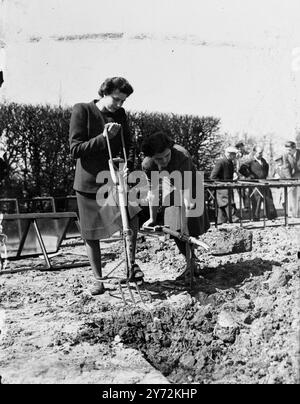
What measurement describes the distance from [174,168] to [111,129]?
85cm

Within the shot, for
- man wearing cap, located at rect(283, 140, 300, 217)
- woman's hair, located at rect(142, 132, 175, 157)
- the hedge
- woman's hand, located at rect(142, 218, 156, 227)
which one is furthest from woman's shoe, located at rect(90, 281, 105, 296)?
man wearing cap, located at rect(283, 140, 300, 217)

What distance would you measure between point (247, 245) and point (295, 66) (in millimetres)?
3249

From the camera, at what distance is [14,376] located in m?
2.86

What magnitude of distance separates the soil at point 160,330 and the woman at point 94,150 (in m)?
0.59

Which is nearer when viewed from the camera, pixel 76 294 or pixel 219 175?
pixel 76 294

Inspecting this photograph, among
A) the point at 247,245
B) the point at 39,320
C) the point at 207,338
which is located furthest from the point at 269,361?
the point at 247,245

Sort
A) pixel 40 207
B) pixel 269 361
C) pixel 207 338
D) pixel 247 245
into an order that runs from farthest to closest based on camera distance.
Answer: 1. pixel 40 207
2. pixel 247 245
3. pixel 207 338
4. pixel 269 361

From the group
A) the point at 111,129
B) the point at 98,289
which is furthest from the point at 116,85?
the point at 98,289

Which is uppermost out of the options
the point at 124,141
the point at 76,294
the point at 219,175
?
the point at 124,141

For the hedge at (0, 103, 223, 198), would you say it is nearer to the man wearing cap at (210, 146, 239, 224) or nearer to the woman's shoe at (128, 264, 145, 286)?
the man wearing cap at (210, 146, 239, 224)

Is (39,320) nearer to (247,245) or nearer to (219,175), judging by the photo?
(247,245)

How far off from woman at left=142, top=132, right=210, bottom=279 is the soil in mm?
566

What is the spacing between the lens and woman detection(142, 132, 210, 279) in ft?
15.1

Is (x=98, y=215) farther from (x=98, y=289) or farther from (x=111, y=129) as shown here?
(x=111, y=129)
